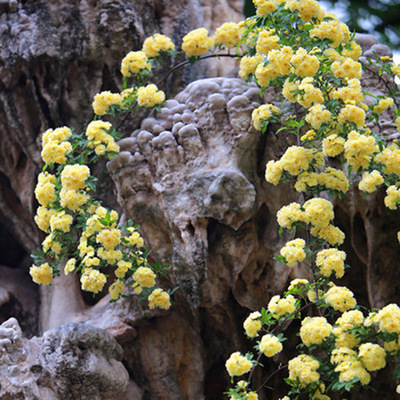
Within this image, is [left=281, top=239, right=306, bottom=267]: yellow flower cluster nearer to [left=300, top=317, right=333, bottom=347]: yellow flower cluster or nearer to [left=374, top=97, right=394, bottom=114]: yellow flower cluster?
[left=300, top=317, right=333, bottom=347]: yellow flower cluster

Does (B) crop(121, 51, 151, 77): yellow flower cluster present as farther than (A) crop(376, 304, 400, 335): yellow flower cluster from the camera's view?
Yes

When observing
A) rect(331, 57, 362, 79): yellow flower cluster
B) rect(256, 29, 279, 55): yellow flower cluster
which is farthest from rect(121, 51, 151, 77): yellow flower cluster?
rect(331, 57, 362, 79): yellow flower cluster

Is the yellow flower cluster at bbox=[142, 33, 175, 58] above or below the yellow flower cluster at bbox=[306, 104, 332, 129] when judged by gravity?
above

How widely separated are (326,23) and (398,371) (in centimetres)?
196

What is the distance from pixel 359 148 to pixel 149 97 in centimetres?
146

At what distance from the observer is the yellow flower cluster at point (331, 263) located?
3.34m

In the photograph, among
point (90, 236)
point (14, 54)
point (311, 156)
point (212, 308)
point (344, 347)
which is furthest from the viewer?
point (14, 54)

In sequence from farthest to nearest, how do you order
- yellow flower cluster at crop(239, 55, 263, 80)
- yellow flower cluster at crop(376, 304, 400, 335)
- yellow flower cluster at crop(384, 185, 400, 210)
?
yellow flower cluster at crop(239, 55, 263, 80)
yellow flower cluster at crop(384, 185, 400, 210)
yellow flower cluster at crop(376, 304, 400, 335)

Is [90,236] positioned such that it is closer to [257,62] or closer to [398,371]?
[257,62]

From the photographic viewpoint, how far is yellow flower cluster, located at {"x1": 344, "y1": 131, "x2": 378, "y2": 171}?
3365 millimetres

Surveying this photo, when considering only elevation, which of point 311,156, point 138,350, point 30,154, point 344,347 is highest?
point 311,156

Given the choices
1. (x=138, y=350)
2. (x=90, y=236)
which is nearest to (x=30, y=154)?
(x=90, y=236)

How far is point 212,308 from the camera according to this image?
409 cm

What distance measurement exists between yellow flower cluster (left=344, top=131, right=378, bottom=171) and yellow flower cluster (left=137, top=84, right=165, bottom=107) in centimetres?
133
